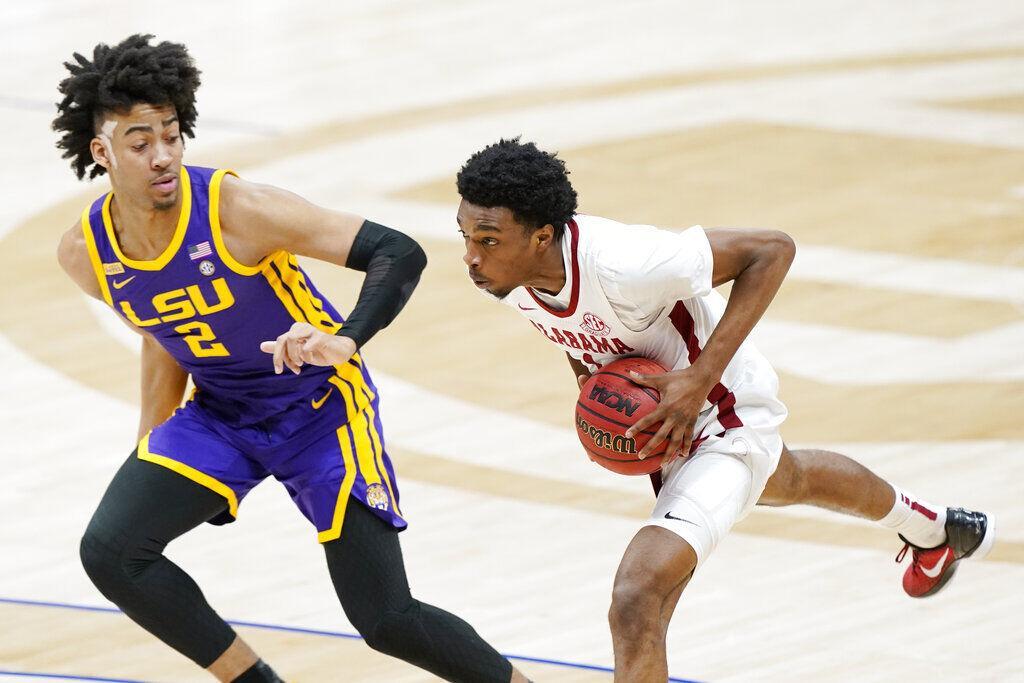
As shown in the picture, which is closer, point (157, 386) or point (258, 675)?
point (258, 675)

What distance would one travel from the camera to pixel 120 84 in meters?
4.79

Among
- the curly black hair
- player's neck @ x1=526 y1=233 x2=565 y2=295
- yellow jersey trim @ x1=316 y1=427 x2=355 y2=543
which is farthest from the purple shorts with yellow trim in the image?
the curly black hair

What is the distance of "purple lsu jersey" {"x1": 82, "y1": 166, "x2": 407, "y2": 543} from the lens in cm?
484

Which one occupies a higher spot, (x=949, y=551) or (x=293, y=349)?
(x=293, y=349)

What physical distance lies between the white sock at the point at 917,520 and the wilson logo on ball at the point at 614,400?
4.24 feet

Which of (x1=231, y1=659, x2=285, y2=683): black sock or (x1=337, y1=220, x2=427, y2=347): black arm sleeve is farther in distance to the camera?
(x1=231, y1=659, x2=285, y2=683): black sock

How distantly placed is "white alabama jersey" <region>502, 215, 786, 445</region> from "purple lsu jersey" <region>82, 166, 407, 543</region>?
0.57 m

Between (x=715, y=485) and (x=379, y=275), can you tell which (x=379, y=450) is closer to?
(x=379, y=275)

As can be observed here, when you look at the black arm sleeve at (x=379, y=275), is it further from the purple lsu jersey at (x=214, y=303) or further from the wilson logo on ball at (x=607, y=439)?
the wilson logo on ball at (x=607, y=439)

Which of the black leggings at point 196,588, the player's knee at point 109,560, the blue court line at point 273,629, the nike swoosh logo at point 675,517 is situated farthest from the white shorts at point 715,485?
the player's knee at point 109,560

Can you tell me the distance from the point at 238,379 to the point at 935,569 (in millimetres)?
2366

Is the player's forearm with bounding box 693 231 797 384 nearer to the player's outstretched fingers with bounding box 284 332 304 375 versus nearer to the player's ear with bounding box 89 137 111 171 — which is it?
the player's outstretched fingers with bounding box 284 332 304 375

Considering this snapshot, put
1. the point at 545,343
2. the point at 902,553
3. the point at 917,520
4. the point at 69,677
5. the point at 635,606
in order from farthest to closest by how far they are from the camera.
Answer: the point at 545,343, the point at 902,553, the point at 917,520, the point at 69,677, the point at 635,606

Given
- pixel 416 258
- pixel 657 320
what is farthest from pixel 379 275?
pixel 657 320
